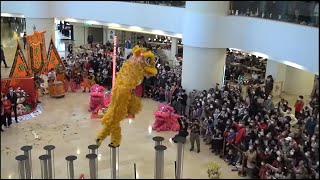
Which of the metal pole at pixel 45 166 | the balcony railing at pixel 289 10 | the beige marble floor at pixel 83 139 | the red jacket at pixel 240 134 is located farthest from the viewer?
the red jacket at pixel 240 134

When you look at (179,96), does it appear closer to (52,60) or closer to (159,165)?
(52,60)

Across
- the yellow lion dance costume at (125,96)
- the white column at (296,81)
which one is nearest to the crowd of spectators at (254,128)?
the white column at (296,81)

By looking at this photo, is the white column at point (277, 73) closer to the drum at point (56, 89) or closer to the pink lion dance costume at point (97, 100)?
the pink lion dance costume at point (97, 100)

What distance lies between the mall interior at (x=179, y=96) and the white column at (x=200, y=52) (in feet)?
0.14

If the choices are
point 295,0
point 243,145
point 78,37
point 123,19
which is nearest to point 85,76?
point 78,37

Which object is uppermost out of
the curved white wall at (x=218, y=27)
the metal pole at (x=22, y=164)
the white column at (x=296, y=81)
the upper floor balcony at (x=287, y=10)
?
the upper floor balcony at (x=287, y=10)

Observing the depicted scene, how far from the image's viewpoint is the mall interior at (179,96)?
1006 centimetres

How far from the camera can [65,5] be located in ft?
32.8

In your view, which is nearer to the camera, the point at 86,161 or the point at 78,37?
the point at 86,161

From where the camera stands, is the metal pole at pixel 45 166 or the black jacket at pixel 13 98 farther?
the black jacket at pixel 13 98

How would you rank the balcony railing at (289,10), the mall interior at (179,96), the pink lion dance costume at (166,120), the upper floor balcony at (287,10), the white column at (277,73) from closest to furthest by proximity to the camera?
the mall interior at (179,96) → the upper floor balcony at (287,10) → the balcony railing at (289,10) → the pink lion dance costume at (166,120) → the white column at (277,73)

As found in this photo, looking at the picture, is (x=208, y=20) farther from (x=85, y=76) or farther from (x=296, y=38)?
(x=85, y=76)

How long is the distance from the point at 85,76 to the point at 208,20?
7.67 metres

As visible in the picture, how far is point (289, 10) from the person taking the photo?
1193 cm
